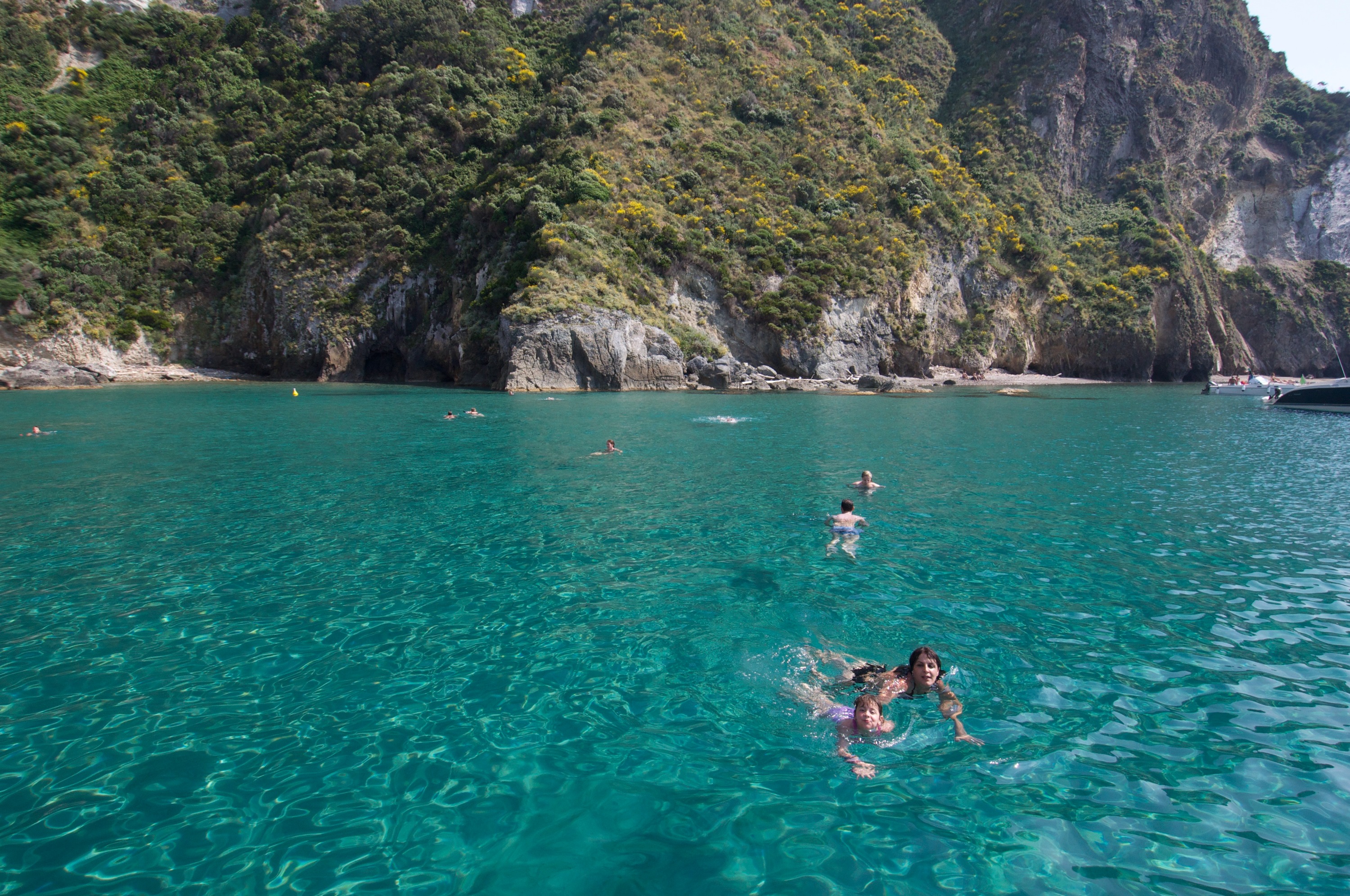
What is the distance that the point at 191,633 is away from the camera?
27.1 feet

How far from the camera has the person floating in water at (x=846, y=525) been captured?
12414 millimetres

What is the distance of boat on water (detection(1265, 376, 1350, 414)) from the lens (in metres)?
37.4

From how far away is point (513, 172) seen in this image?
6097 centimetres

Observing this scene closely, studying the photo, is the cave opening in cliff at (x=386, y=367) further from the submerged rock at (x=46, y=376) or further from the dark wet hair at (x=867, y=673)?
the dark wet hair at (x=867, y=673)

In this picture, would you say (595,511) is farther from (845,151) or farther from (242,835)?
(845,151)

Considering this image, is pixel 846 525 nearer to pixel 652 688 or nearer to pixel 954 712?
pixel 954 712

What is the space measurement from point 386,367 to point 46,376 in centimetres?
2389

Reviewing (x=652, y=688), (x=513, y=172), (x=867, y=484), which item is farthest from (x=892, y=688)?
(x=513, y=172)

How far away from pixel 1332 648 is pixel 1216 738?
3542 millimetres

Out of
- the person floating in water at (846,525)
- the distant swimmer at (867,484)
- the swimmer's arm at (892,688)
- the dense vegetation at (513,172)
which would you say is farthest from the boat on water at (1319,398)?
the swimmer's arm at (892,688)

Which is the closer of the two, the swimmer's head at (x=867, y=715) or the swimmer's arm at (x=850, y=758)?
the swimmer's arm at (x=850, y=758)

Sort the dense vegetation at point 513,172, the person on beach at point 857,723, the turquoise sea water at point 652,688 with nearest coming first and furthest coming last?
1. the turquoise sea water at point 652,688
2. the person on beach at point 857,723
3. the dense vegetation at point 513,172

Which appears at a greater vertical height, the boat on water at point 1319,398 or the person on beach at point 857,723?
the boat on water at point 1319,398

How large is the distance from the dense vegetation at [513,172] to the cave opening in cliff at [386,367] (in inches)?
141
